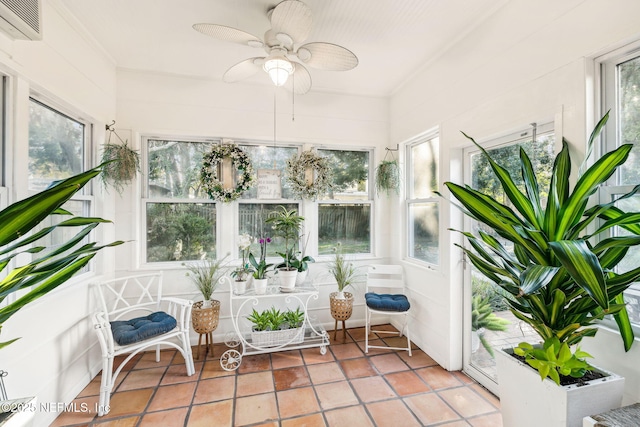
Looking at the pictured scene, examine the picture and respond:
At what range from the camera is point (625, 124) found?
56.4 inches

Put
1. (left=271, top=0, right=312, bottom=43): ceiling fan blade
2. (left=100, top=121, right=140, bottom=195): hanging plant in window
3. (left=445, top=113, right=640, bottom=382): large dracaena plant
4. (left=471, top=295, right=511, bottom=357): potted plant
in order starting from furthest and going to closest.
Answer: (left=100, top=121, right=140, bottom=195): hanging plant in window
(left=471, top=295, right=511, bottom=357): potted plant
(left=271, top=0, right=312, bottom=43): ceiling fan blade
(left=445, top=113, right=640, bottom=382): large dracaena plant

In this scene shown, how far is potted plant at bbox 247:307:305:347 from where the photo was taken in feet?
8.79

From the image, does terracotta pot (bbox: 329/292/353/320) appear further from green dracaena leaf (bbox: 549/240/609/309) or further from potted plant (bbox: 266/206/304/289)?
green dracaena leaf (bbox: 549/240/609/309)

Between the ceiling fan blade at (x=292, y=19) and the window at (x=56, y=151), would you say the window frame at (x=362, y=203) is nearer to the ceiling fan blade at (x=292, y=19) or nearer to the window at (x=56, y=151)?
the ceiling fan blade at (x=292, y=19)

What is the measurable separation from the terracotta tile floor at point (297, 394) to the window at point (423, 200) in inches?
41.1

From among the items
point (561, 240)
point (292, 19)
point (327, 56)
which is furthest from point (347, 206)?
point (561, 240)

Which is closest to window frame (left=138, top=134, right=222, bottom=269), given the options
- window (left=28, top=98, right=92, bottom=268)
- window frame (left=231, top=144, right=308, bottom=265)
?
window frame (left=231, top=144, right=308, bottom=265)

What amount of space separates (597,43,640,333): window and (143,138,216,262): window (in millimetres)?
3108

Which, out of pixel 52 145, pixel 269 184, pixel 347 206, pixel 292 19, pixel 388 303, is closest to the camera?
pixel 292 19

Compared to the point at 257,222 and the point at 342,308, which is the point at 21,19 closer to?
the point at 257,222

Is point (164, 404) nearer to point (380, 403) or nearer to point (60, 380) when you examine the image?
point (60, 380)

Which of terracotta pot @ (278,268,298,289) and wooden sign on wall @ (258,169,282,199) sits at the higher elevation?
wooden sign on wall @ (258,169,282,199)

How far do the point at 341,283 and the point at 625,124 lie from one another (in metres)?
2.41

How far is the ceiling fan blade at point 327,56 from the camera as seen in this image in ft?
6.01
